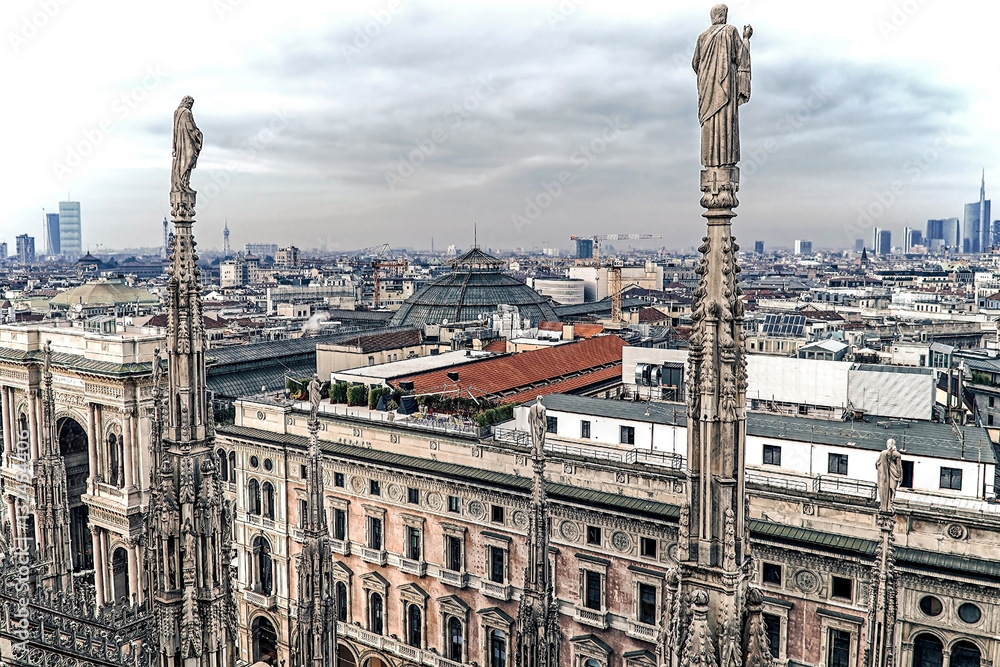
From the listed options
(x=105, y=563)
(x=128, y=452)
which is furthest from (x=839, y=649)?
(x=105, y=563)

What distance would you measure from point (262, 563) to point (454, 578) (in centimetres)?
1275

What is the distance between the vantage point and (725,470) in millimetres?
8180

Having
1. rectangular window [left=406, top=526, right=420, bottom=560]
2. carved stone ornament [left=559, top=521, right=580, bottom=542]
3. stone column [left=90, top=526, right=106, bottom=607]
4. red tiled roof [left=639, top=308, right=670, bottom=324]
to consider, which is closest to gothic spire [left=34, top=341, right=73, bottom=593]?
stone column [left=90, top=526, right=106, bottom=607]

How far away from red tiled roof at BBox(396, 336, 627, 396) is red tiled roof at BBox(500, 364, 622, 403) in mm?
828

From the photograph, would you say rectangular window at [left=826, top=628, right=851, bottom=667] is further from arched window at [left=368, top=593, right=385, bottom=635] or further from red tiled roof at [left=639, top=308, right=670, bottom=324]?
red tiled roof at [left=639, top=308, right=670, bottom=324]

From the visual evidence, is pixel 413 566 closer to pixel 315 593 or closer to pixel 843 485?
pixel 315 593

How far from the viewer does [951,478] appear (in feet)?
89.3

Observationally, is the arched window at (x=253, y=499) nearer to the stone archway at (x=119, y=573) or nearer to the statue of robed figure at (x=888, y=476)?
the stone archway at (x=119, y=573)

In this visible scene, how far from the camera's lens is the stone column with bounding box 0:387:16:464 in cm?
3925

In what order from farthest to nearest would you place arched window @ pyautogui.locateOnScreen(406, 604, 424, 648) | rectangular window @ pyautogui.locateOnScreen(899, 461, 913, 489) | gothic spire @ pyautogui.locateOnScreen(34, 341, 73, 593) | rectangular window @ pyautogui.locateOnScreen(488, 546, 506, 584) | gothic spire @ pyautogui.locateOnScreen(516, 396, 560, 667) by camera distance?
1. arched window @ pyautogui.locateOnScreen(406, 604, 424, 648)
2. rectangular window @ pyautogui.locateOnScreen(488, 546, 506, 584)
3. gothic spire @ pyautogui.locateOnScreen(34, 341, 73, 593)
4. rectangular window @ pyautogui.locateOnScreen(899, 461, 913, 489)
5. gothic spire @ pyautogui.locateOnScreen(516, 396, 560, 667)

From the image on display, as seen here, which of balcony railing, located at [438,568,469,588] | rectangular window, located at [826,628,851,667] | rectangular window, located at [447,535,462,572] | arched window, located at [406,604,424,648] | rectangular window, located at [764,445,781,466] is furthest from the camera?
arched window, located at [406,604,424,648]

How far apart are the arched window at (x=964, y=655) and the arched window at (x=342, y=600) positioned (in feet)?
83.7

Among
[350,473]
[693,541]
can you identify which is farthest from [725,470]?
[350,473]

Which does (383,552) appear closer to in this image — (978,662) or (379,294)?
(978,662)
